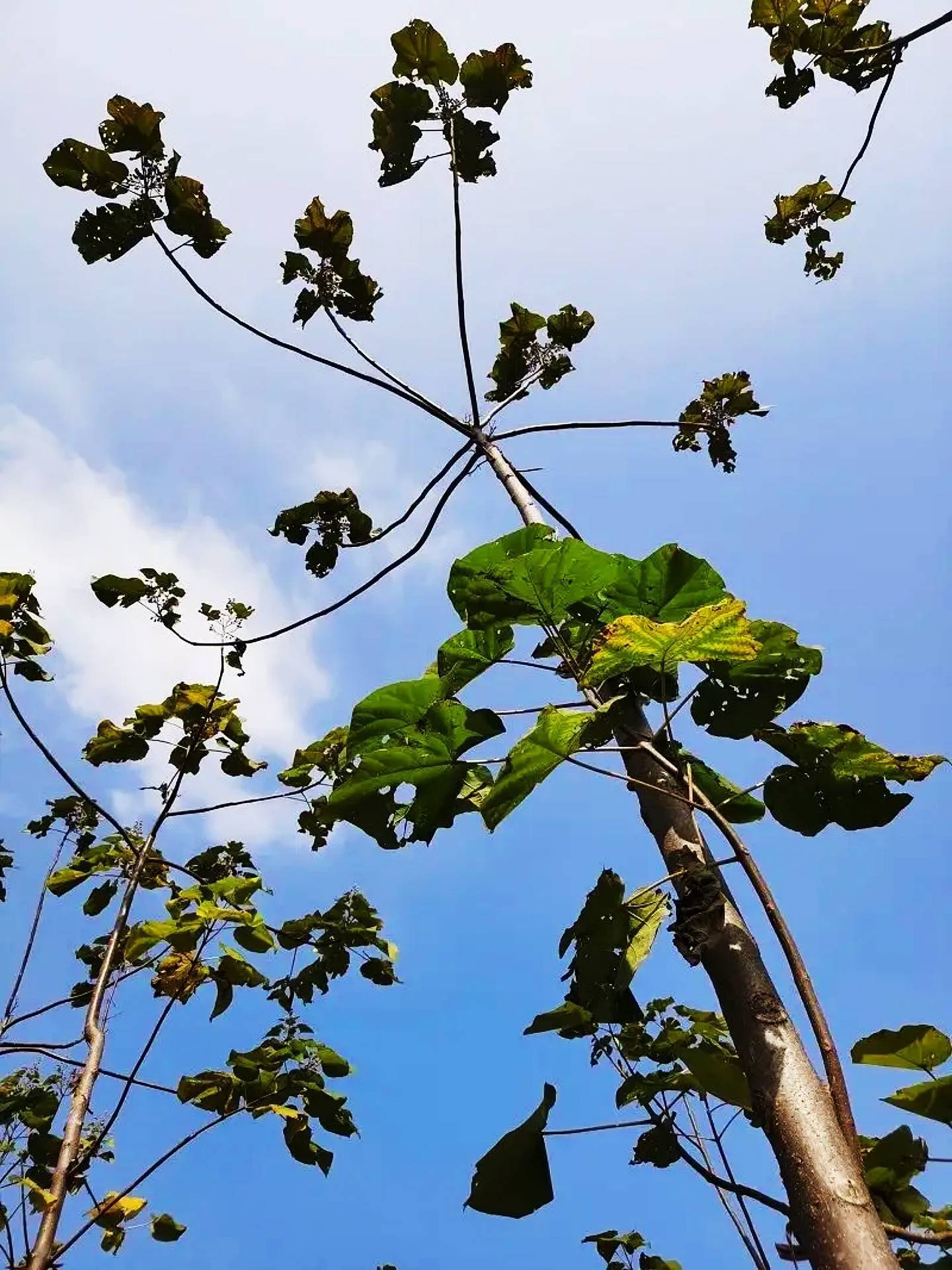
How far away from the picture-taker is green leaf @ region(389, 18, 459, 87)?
3.45 metres

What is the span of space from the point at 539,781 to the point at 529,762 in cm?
5

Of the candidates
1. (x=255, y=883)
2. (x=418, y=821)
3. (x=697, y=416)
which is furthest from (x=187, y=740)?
(x=697, y=416)

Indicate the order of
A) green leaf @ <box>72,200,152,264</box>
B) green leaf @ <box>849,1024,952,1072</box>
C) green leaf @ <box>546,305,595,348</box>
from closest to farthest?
green leaf @ <box>849,1024,952,1072</box> → green leaf @ <box>72,200,152,264</box> → green leaf @ <box>546,305,595,348</box>

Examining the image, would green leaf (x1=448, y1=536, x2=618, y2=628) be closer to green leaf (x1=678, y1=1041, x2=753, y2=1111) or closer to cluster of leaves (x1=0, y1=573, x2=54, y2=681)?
green leaf (x1=678, y1=1041, x2=753, y2=1111)

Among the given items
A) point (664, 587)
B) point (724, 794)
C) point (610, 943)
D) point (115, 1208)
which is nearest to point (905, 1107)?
point (610, 943)

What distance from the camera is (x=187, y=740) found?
397 cm

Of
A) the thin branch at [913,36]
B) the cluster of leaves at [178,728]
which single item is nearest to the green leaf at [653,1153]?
the cluster of leaves at [178,728]

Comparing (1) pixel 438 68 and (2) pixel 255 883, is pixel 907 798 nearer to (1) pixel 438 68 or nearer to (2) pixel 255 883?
(2) pixel 255 883

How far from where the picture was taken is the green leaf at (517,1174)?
1.56 meters

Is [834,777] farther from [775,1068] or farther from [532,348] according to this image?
[532,348]

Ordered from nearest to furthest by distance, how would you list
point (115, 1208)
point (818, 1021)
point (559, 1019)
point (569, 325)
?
point (818, 1021) → point (559, 1019) → point (115, 1208) → point (569, 325)

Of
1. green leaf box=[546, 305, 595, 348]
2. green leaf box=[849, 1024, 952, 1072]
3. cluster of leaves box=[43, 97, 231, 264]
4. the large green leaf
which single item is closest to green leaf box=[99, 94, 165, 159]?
cluster of leaves box=[43, 97, 231, 264]

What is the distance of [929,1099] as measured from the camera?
1.38 meters

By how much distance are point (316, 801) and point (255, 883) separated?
1306mm
